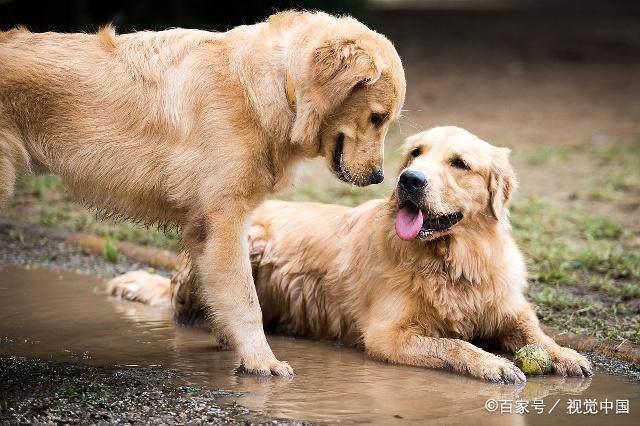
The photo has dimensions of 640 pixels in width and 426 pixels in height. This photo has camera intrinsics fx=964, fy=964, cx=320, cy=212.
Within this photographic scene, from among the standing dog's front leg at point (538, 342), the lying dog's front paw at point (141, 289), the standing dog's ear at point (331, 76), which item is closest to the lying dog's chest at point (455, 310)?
the standing dog's front leg at point (538, 342)

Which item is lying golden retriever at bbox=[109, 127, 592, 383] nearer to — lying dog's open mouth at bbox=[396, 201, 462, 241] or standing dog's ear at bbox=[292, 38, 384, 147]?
lying dog's open mouth at bbox=[396, 201, 462, 241]

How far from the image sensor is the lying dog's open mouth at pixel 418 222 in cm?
587

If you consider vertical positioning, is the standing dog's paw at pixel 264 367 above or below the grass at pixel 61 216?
below

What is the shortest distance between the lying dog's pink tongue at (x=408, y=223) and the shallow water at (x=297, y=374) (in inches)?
31.3

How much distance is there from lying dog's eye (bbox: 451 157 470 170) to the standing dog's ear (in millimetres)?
933

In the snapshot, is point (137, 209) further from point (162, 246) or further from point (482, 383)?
point (162, 246)

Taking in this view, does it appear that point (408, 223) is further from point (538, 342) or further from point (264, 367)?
Result: point (264, 367)

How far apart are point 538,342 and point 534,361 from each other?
0.97 ft

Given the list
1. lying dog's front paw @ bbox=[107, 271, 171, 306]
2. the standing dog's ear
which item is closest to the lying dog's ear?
the standing dog's ear

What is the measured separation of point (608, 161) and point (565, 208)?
2.42 metres

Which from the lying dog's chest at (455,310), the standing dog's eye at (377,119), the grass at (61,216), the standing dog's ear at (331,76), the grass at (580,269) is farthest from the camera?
the grass at (61,216)

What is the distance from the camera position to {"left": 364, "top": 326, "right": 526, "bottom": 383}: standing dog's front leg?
5.36 metres

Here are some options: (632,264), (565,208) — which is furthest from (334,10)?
(632,264)

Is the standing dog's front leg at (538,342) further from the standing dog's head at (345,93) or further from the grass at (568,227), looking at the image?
the standing dog's head at (345,93)
